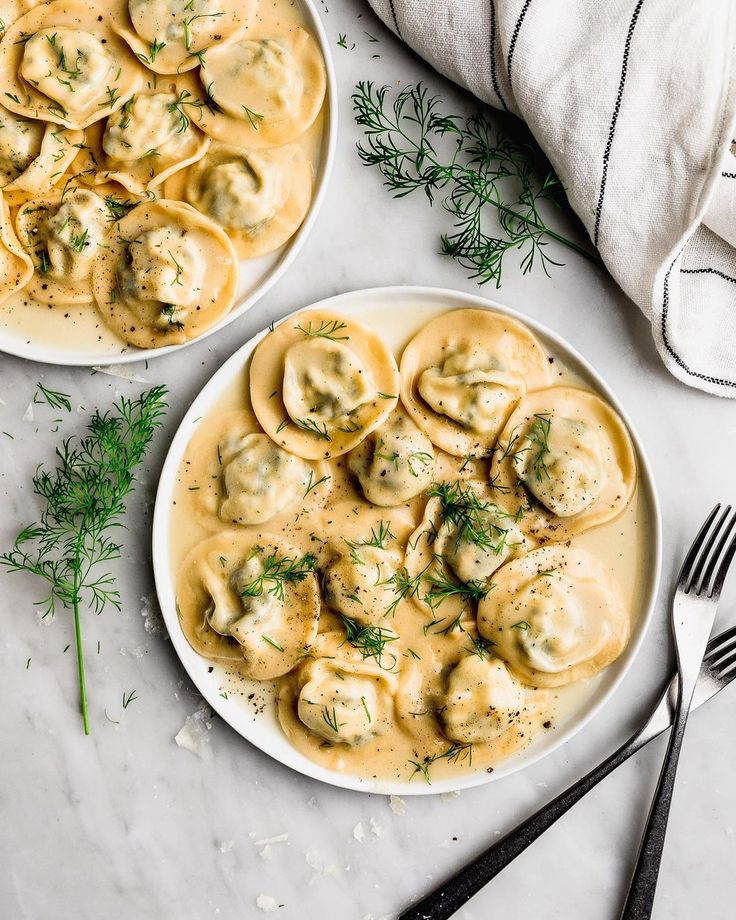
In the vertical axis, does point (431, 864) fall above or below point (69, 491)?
below

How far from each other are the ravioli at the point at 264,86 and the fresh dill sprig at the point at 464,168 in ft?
0.69

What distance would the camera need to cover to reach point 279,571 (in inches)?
106

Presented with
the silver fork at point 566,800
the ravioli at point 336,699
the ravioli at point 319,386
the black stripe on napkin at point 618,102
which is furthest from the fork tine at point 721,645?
the black stripe on napkin at point 618,102

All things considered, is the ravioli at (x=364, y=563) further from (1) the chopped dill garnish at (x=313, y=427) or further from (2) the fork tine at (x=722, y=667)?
(2) the fork tine at (x=722, y=667)

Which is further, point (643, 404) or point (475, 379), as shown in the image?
point (643, 404)

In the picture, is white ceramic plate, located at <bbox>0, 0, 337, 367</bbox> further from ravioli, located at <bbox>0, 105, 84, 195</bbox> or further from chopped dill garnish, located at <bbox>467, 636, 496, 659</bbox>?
chopped dill garnish, located at <bbox>467, 636, 496, 659</bbox>

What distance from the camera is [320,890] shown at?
2.89 m

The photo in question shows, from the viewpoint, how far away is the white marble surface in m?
2.84

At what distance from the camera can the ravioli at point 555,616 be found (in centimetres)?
267

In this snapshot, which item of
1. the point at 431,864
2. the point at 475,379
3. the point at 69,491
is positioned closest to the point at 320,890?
the point at 431,864

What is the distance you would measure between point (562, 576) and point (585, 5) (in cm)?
193

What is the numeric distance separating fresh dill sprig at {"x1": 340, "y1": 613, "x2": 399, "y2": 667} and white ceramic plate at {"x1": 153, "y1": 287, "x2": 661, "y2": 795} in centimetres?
41

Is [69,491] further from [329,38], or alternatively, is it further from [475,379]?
[329,38]

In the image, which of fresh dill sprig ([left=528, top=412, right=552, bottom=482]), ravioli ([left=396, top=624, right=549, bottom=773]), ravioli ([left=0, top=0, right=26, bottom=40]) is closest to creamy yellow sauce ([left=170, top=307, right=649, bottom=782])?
ravioli ([left=396, top=624, right=549, bottom=773])
